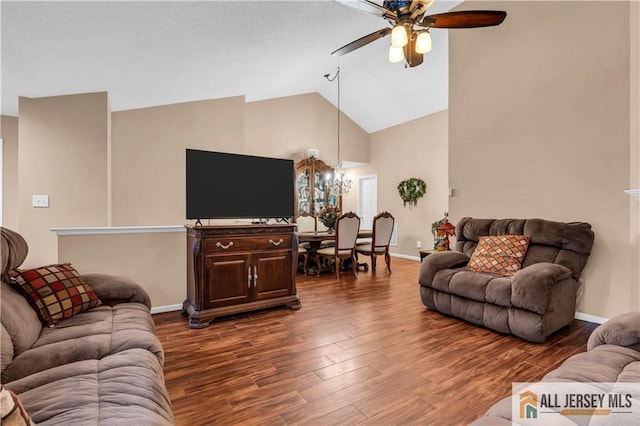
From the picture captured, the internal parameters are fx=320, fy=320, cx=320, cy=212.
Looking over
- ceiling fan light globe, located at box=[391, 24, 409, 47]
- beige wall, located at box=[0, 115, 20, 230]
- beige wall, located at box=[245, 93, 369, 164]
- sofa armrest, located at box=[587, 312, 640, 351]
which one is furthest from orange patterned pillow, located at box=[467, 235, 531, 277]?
beige wall, located at box=[0, 115, 20, 230]

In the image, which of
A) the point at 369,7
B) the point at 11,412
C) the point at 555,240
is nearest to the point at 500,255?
the point at 555,240

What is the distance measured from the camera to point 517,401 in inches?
43.3

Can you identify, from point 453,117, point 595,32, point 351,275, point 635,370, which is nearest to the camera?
point 635,370

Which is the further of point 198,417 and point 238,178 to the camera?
point 238,178

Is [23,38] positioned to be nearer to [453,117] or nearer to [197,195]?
[197,195]

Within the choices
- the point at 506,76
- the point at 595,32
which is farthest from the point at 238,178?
the point at 595,32

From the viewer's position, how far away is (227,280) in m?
3.10

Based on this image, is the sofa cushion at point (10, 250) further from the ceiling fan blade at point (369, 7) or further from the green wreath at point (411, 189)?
the green wreath at point (411, 189)

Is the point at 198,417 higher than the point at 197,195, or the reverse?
the point at 197,195

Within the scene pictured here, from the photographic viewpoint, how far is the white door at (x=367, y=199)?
26.2 feet

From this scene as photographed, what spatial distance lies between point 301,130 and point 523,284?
5.69 meters

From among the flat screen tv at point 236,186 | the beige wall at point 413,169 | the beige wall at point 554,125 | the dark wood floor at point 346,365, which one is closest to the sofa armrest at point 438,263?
the dark wood floor at point 346,365

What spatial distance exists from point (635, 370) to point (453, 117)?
11.9 ft

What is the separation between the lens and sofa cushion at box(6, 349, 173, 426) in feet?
3.28
